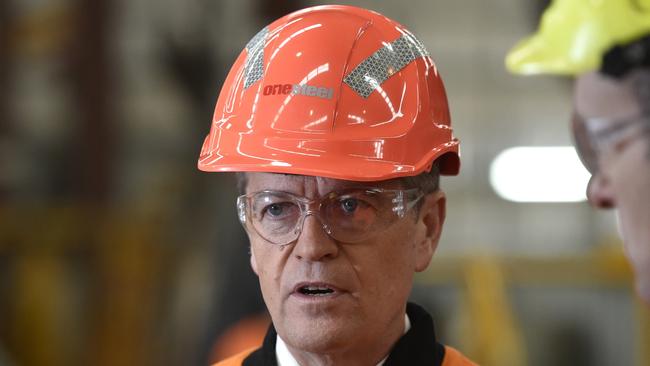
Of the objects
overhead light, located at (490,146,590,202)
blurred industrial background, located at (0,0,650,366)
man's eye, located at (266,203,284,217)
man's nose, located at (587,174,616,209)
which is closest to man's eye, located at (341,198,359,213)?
man's eye, located at (266,203,284,217)

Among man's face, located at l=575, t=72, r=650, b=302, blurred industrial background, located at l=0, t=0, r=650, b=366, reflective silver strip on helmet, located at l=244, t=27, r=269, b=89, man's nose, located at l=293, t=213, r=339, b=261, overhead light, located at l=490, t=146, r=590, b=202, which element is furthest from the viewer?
overhead light, located at l=490, t=146, r=590, b=202

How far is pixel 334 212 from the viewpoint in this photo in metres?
2.65

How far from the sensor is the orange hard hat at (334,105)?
2.66 metres

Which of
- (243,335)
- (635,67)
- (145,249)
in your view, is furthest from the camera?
(145,249)

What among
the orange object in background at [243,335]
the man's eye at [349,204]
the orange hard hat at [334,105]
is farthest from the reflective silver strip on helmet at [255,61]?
the orange object in background at [243,335]

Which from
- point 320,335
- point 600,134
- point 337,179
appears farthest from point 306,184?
point 600,134

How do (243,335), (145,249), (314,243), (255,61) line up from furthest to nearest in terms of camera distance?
(145,249), (243,335), (255,61), (314,243)

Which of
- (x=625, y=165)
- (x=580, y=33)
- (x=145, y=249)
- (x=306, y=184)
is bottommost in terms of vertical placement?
(x=145, y=249)

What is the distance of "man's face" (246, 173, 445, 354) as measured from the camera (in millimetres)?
2609

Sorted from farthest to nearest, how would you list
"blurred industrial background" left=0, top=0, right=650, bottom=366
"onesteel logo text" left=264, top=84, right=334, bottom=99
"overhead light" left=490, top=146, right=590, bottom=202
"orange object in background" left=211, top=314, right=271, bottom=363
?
"overhead light" left=490, top=146, right=590, bottom=202, "blurred industrial background" left=0, top=0, right=650, bottom=366, "orange object in background" left=211, top=314, right=271, bottom=363, "onesteel logo text" left=264, top=84, right=334, bottom=99

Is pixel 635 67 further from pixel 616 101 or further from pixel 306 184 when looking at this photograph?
pixel 306 184

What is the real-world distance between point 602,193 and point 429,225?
0.99 meters

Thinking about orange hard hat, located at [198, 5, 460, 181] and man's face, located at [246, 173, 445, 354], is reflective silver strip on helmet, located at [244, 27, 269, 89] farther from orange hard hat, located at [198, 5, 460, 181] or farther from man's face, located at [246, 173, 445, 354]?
man's face, located at [246, 173, 445, 354]

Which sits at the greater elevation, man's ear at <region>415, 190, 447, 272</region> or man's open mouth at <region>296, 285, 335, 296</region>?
man's ear at <region>415, 190, 447, 272</region>
